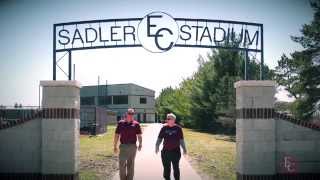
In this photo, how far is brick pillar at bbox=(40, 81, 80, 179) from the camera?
11336 mm

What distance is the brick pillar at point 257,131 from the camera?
37.4ft

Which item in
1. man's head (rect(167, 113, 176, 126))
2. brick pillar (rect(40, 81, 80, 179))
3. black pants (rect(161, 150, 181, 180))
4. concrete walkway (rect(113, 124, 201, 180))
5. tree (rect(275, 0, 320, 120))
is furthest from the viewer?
tree (rect(275, 0, 320, 120))

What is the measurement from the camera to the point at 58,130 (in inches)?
446

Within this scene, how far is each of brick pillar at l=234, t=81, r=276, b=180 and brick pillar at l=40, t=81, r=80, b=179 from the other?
404 centimetres

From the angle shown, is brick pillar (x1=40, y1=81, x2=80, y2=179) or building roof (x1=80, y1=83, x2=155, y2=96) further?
building roof (x1=80, y1=83, x2=155, y2=96)

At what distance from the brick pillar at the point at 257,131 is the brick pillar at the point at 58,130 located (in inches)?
159

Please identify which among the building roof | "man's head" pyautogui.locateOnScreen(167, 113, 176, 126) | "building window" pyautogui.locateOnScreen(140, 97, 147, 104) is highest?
the building roof

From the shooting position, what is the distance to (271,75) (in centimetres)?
3859

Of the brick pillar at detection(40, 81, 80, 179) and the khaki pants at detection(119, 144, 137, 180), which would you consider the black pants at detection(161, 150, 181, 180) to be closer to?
the khaki pants at detection(119, 144, 137, 180)

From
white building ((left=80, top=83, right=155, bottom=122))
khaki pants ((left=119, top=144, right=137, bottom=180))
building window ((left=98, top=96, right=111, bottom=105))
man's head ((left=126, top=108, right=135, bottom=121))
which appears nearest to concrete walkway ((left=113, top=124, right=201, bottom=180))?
khaki pants ((left=119, top=144, right=137, bottom=180))

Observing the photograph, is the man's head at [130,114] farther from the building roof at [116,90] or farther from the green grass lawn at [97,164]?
the building roof at [116,90]

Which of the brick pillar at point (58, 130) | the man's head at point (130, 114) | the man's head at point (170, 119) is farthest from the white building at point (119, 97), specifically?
the man's head at point (170, 119)

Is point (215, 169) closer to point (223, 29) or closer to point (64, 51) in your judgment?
point (223, 29)

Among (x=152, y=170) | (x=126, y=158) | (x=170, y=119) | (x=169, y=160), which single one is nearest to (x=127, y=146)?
(x=126, y=158)
